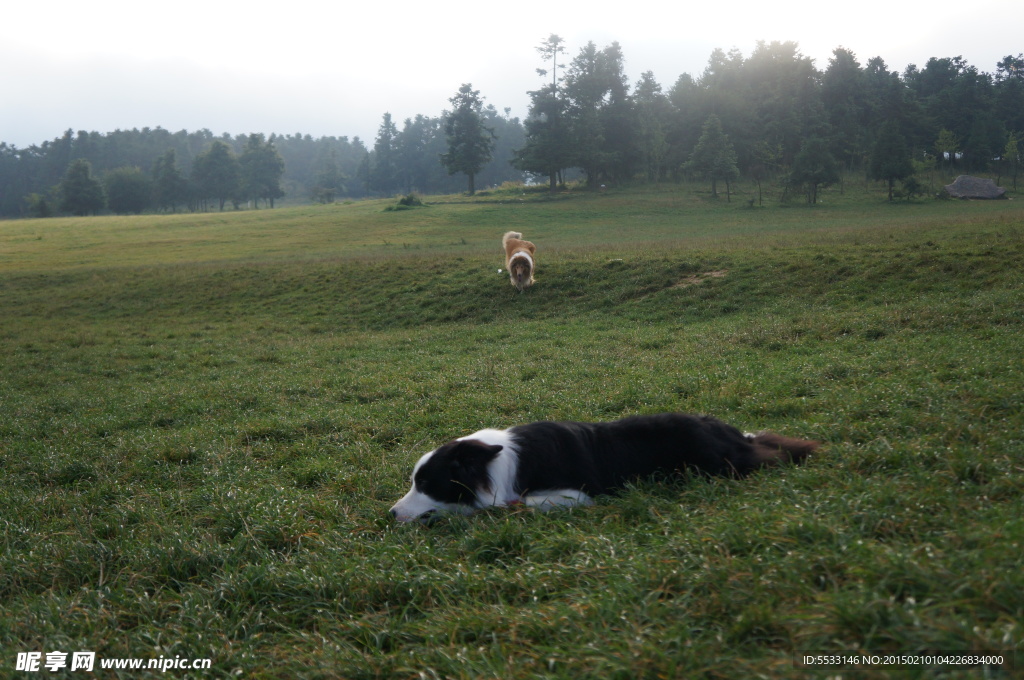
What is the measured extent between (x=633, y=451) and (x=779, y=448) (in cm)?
121

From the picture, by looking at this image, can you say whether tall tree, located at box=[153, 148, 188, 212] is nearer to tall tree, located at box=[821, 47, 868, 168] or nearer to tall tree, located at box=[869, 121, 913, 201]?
tall tree, located at box=[821, 47, 868, 168]

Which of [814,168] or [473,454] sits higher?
[814,168]

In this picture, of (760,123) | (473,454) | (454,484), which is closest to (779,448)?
(473,454)

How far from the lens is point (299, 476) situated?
6.81 m

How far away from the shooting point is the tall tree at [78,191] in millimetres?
97375

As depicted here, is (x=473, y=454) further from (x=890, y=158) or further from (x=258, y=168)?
(x=258, y=168)

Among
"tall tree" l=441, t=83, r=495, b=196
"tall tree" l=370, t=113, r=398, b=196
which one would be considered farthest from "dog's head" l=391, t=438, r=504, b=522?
"tall tree" l=370, t=113, r=398, b=196

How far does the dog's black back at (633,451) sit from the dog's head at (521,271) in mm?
16052

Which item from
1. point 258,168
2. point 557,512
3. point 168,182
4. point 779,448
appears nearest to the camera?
point 557,512

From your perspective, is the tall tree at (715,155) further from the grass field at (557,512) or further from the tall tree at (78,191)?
the tall tree at (78,191)

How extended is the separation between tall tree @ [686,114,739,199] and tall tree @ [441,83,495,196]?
107 ft

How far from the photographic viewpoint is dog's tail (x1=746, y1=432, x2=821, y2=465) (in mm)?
5434

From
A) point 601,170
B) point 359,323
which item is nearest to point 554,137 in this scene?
point 601,170

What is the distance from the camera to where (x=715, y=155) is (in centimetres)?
5694
